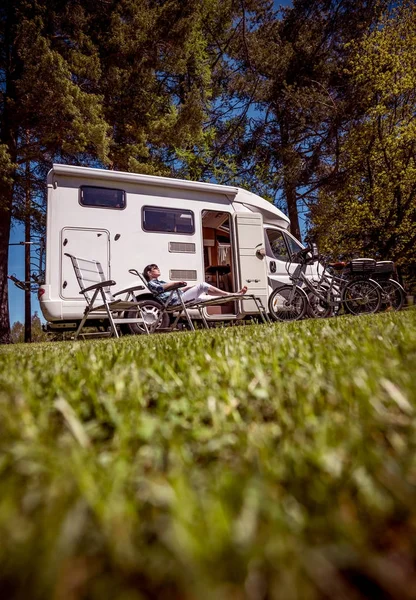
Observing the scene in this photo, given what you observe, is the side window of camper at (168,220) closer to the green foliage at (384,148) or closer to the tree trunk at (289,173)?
the tree trunk at (289,173)

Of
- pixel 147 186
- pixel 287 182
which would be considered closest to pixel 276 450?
pixel 147 186

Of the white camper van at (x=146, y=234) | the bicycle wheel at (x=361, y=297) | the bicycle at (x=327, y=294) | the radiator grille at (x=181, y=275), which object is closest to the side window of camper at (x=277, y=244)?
the white camper van at (x=146, y=234)

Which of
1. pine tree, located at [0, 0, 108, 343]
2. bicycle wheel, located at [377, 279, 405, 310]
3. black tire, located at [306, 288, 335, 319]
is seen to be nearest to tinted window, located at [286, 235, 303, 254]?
black tire, located at [306, 288, 335, 319]

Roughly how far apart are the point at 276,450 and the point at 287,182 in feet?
45.1

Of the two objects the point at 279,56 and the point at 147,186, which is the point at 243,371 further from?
the point at 279,56

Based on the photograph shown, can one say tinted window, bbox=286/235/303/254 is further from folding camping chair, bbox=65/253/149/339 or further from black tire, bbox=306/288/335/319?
folding camping chair, bbox=65/253/149/339

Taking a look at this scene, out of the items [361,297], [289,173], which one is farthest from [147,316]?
[289,173]

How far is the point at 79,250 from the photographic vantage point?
6.75 m

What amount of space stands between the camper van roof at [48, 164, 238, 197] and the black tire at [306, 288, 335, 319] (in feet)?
8.82

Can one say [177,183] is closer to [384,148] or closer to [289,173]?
[289,173]

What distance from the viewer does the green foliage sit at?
12961 mm

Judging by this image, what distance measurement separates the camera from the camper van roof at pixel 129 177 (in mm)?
6789

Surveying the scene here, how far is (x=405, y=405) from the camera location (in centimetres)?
84

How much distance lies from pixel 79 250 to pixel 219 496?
21.9 ft
